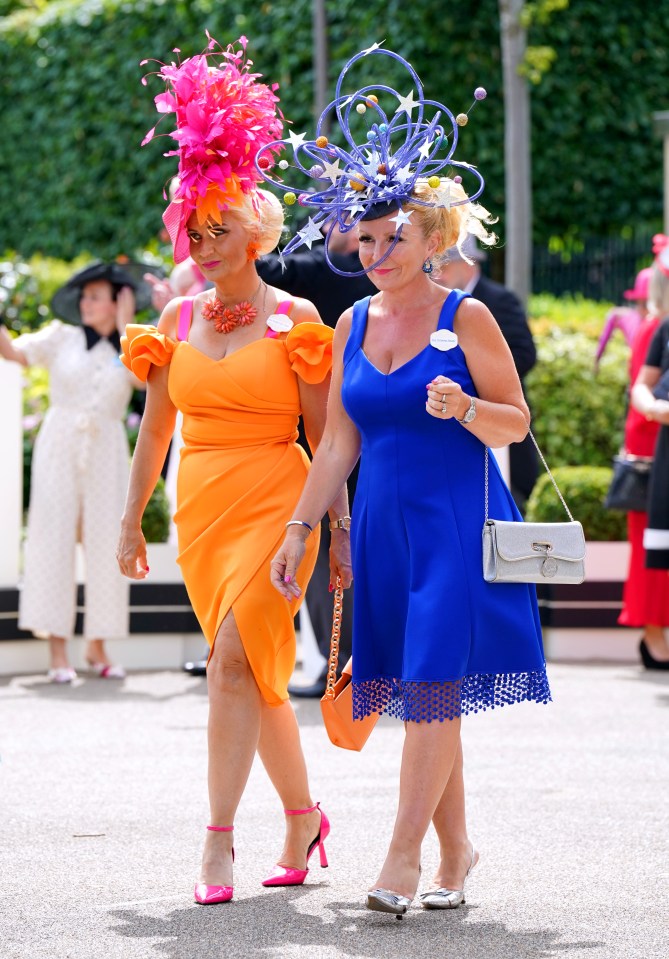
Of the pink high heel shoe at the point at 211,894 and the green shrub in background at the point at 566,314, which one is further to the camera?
the green shrub in background at the point at 566,314

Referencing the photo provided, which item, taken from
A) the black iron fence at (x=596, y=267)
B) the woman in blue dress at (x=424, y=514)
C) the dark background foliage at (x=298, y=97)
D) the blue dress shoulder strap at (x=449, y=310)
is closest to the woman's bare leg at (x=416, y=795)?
the woman in blue dress at (x=424, y=514)

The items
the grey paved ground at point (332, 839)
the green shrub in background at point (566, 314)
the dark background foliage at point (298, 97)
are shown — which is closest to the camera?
the grey paved ground at point (332, 839)

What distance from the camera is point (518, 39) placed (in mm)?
11875

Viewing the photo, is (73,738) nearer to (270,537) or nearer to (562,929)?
(270,537)

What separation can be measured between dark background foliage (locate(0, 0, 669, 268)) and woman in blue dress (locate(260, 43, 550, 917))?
10458 mm

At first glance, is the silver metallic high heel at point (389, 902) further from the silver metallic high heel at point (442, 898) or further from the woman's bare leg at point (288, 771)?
the woman's bare leg at point (288, 771)

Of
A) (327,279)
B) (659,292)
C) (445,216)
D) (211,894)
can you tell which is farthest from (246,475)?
(659,292)

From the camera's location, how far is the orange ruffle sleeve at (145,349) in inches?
177

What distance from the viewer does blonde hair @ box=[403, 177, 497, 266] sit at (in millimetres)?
4113

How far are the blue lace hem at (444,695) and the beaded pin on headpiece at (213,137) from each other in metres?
1.23

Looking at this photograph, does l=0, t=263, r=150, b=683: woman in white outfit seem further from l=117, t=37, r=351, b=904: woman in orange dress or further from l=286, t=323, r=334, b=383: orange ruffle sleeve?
Answer: l=286, t=323, r=334, b=383: orange ruffle sleeve

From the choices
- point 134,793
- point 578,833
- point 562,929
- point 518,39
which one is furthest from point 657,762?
point 518,39

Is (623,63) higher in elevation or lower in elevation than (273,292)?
higher

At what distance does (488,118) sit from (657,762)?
34.0 feet
